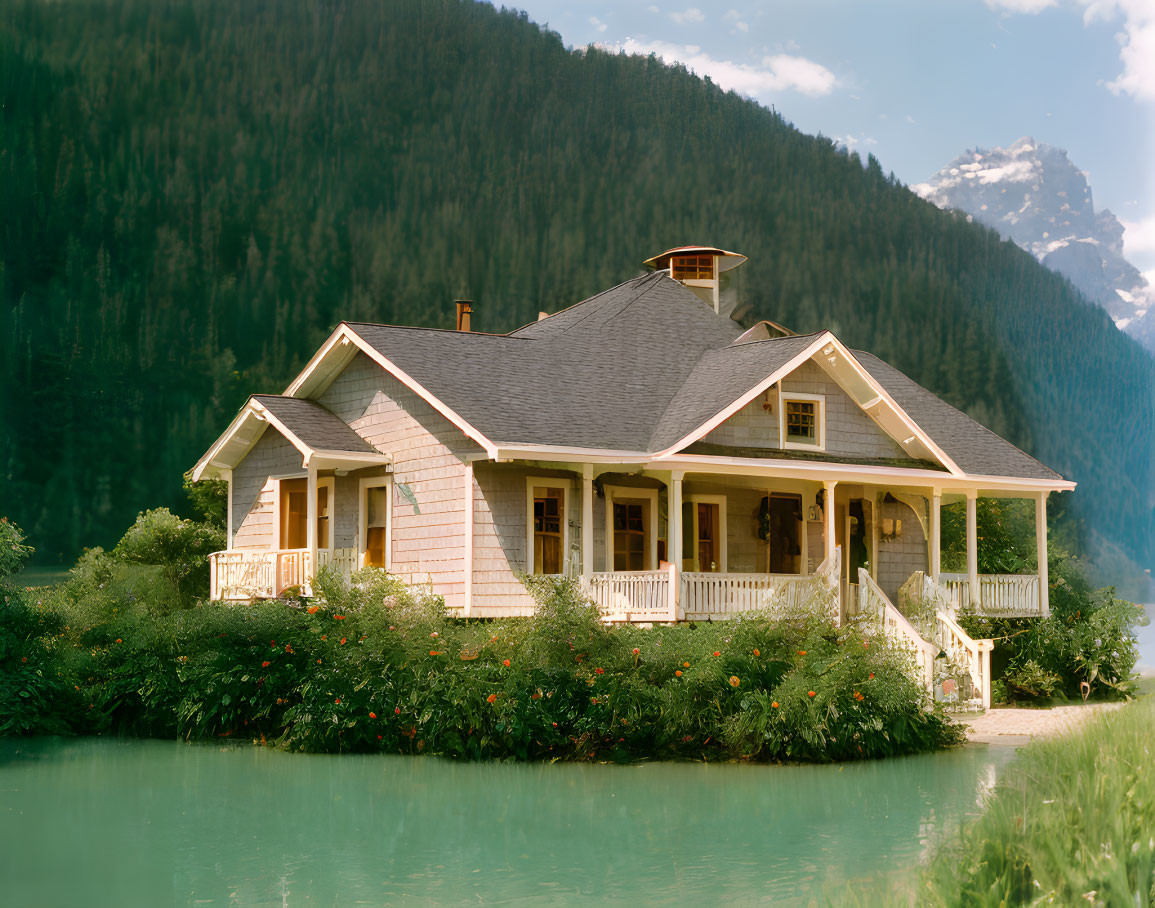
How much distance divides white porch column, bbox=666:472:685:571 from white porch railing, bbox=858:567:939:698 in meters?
3.18

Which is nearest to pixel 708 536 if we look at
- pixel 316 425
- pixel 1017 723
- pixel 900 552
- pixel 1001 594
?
pixel 900 552

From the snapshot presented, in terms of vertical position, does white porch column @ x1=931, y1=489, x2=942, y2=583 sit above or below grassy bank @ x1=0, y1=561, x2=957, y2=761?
above

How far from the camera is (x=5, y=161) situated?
108 meters

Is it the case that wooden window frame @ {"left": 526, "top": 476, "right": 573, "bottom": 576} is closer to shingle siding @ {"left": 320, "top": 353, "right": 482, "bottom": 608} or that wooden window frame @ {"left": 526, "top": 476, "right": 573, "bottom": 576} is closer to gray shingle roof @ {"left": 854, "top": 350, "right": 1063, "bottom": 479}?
shingle siding @ {"left": 320, "top": 353, "right": 482, "bottom": 608}

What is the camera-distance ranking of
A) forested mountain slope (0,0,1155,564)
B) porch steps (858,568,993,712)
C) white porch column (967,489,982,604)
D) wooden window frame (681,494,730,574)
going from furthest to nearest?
forested mountain slope (0,0,1155,564)
white porch column (967,489,982,604)
wooden window frame (681,494,730,574)
porch steps (858,568,993,712)

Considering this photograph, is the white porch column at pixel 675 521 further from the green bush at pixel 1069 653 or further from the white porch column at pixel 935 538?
the green bush at pixel 1069 653

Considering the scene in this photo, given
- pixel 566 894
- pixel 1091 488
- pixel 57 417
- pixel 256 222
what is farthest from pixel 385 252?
pixel 566 894

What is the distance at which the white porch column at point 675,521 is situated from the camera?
70.6 ft

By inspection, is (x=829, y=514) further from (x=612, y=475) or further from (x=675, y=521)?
(x=612, y=475)

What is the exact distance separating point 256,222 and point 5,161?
2068cm

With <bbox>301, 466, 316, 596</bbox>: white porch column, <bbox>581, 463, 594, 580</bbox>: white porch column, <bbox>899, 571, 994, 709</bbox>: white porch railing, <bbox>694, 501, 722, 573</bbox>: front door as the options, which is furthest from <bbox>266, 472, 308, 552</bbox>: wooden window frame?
<bbox>899, 571, 994, 709</bbox>: white porch railing

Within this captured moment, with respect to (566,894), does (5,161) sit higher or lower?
higher

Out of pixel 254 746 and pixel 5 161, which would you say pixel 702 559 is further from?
pixel 5 161

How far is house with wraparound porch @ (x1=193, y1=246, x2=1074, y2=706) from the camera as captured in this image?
2209 centimetres
